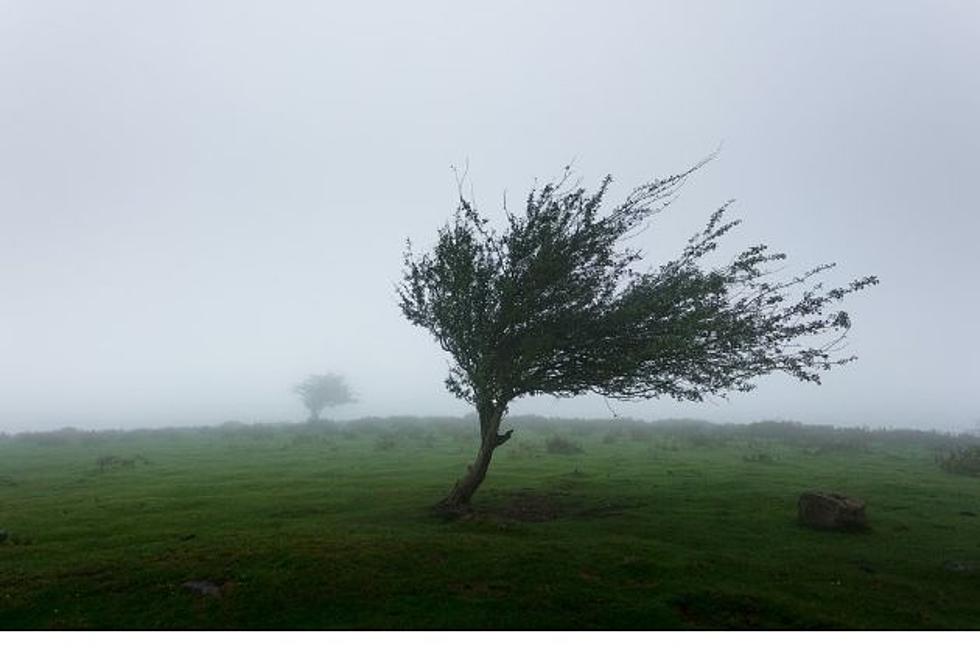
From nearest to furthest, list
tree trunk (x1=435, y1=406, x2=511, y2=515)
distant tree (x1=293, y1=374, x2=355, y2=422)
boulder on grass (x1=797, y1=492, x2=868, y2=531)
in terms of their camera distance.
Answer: boulder on grass (x1=797, y1=492, x2=868, y2=531)
tree trunk (x1=435, y1=406, x2=511, y2=515)
distant tree (x1=293, y1=374, x2=355, y2=422)

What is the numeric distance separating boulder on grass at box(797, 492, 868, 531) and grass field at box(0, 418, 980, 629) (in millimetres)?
514

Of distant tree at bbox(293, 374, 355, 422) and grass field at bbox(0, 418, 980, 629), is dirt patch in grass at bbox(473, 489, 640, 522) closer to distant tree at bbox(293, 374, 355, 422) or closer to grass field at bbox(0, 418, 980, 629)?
grass field at bbox(0, 418, 980, 629)

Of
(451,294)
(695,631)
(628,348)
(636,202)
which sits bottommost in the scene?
(695,631)

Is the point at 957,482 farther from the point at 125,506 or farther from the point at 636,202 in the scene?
the point at 125,506

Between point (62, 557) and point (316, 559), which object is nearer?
point (316, 559)

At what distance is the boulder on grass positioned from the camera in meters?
23.5

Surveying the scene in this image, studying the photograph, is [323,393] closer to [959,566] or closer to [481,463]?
[481,463]

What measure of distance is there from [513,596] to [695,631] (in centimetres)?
432

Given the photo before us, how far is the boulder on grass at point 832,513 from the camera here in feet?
76.9

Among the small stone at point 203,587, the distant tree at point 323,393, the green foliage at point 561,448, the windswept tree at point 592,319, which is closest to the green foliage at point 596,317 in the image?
the windswept tree at point 592,319

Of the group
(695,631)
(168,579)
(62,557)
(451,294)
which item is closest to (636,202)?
(451,294)

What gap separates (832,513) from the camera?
2366 centimetres

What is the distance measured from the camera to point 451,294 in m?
26.7

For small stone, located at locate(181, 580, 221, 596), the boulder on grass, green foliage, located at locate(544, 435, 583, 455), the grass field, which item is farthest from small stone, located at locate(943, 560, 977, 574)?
green foliage, located at locate(544, 435, 583, 455)
